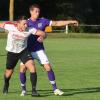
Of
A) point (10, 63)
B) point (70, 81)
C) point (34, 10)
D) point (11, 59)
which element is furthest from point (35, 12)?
point (70, 81)

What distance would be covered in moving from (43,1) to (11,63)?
149 feet

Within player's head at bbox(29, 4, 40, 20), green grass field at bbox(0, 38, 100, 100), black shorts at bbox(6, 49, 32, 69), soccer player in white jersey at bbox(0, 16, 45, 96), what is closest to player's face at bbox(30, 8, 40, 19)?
player's head at bbox(29, 4, 40, 20)

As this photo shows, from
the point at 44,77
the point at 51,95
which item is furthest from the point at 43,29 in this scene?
the point at 44,77

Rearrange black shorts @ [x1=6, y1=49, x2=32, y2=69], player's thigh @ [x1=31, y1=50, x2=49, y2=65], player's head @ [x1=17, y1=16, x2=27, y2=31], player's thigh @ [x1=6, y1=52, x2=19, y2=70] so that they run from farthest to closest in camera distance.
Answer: player's thigh @ [x1=31, y1=50, x2=49, y2=65], player's thigh @ [x1=6, y1=52, x2=19, y2=70], black shorts @ [x1=6, y1=49, x2=32, y2=69], player's head @ [x1=17, y1=16, x2=27, y2=31]

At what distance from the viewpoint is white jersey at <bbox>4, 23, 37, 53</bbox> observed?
41.0 ft

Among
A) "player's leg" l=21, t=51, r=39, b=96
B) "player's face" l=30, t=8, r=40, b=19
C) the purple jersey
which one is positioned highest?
"player's face" l=30, t=8, r=40, b=19

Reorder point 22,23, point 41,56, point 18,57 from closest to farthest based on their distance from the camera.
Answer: point 22,23
point 18,57
point 41,56

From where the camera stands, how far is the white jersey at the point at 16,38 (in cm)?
1249

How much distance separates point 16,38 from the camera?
12.6m

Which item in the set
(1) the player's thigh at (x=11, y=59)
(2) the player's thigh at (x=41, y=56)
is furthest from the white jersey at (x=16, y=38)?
(2) the player's thigh at (x=41, y=56)

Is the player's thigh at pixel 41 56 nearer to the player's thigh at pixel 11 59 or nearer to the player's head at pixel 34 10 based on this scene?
the player's thigh at pixel 11 59

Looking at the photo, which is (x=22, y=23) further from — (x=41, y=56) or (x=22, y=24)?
(x=41, y=56)

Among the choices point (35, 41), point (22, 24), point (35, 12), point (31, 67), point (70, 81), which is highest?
point (35, 12)

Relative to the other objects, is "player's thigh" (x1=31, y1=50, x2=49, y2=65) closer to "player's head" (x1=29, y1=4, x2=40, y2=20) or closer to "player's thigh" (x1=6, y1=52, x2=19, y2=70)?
"player's thigh" (x1=6, y1=52, x2=19, y2=70)
